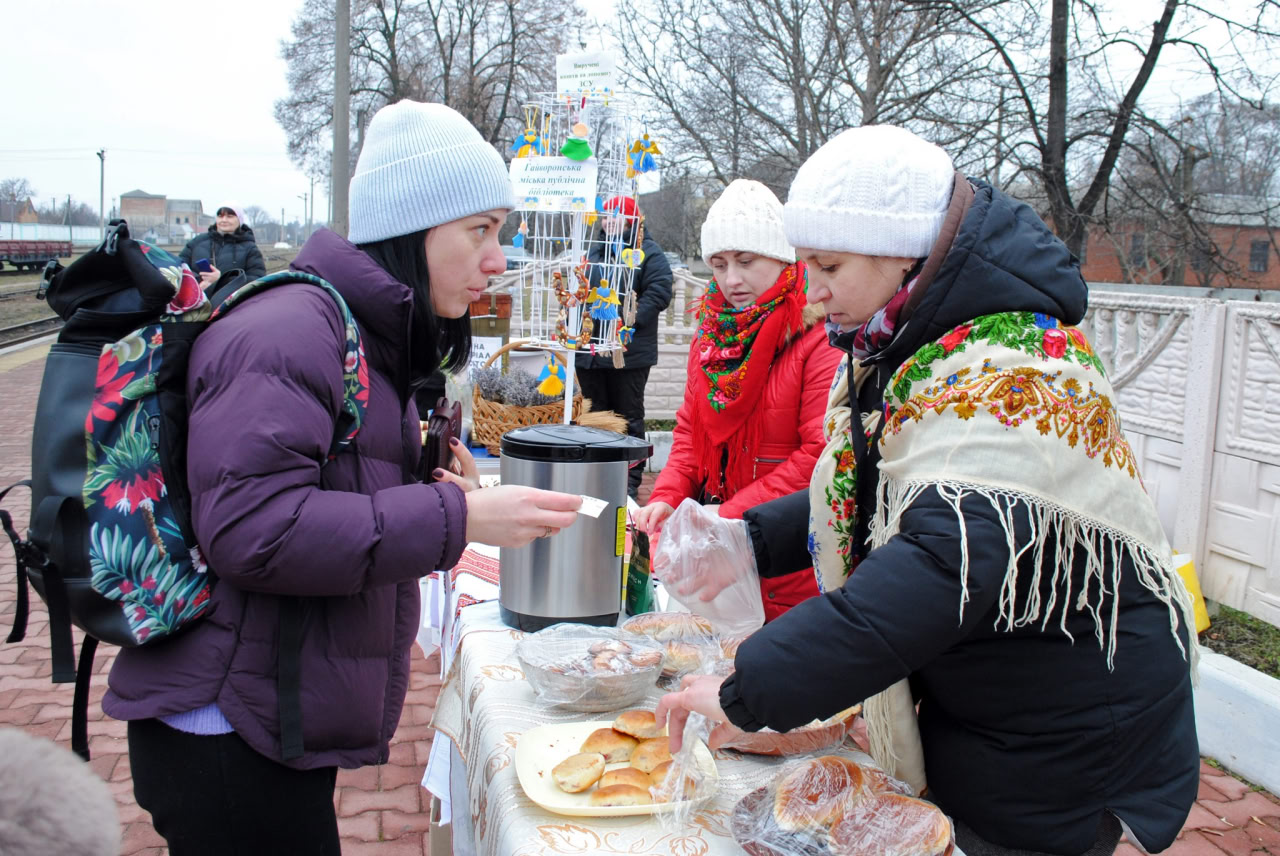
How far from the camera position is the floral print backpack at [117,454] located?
1236mm

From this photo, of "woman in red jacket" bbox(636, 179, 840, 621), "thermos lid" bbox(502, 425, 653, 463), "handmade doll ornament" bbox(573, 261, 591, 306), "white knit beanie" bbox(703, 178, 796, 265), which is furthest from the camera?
"handmade doll ornament" bbox(573, 261, 591, 306)

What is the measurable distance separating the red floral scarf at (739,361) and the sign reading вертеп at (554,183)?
1238 millimetres

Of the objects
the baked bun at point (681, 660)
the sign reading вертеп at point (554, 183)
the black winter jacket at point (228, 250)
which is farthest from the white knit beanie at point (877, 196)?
the black winter jacket at point (228, 250)

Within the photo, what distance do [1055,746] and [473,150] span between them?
1306mm

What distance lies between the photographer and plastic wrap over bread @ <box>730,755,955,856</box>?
1.22 meters

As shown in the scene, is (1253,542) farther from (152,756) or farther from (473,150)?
(152,756)

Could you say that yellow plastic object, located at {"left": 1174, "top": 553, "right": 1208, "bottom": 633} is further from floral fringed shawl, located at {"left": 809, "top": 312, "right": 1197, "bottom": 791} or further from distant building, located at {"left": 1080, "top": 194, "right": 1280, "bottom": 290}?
distant building, located at {"left": 1080, "top": 194, "right": 1280, "bottom": 290}

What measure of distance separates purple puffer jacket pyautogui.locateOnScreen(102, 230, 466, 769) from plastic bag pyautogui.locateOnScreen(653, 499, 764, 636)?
0.56 m

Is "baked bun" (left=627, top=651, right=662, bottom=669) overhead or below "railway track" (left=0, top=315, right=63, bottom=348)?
below

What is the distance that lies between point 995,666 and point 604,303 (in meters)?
3.07

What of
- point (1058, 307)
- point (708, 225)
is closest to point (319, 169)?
point (708, 225)

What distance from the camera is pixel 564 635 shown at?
1859 mm

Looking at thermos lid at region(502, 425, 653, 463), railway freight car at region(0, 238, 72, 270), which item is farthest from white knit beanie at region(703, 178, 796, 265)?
railway freight car at region(0, 238, 72, 270)

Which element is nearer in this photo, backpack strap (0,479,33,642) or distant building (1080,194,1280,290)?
backpack strap (0,479,33,642)
